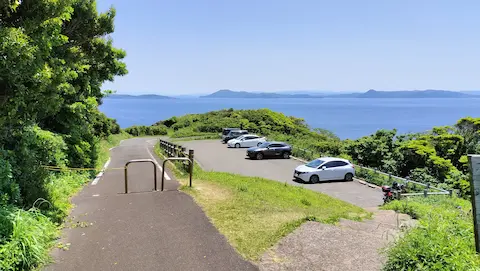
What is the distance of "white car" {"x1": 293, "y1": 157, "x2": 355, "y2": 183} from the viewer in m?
20.5

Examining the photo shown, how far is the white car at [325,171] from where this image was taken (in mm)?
20500

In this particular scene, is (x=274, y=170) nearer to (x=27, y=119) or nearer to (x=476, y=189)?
(x=27, y=119)

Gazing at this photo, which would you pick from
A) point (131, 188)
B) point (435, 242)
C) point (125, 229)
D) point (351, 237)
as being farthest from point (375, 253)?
point (131, 188)

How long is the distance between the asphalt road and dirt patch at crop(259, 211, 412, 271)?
8.81 m

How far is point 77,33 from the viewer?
13.6m

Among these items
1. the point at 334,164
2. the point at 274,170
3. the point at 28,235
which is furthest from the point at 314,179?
the point at 28,235

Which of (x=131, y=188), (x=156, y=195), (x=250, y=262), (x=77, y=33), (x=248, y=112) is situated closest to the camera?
(x=250, y=262)

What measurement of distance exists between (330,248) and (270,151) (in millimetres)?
21749

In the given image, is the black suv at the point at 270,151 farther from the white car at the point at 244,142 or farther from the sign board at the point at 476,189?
the sign board at the point at 476,189

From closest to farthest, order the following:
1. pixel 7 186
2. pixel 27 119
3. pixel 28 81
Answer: pixel 7 186 → pixel 28 81 → pixel 27 119

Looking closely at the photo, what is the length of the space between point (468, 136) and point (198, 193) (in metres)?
26.6

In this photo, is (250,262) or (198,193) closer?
(250,262)

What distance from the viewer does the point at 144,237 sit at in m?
6.86

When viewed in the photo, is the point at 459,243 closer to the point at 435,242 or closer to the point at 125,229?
the point at 435,242
